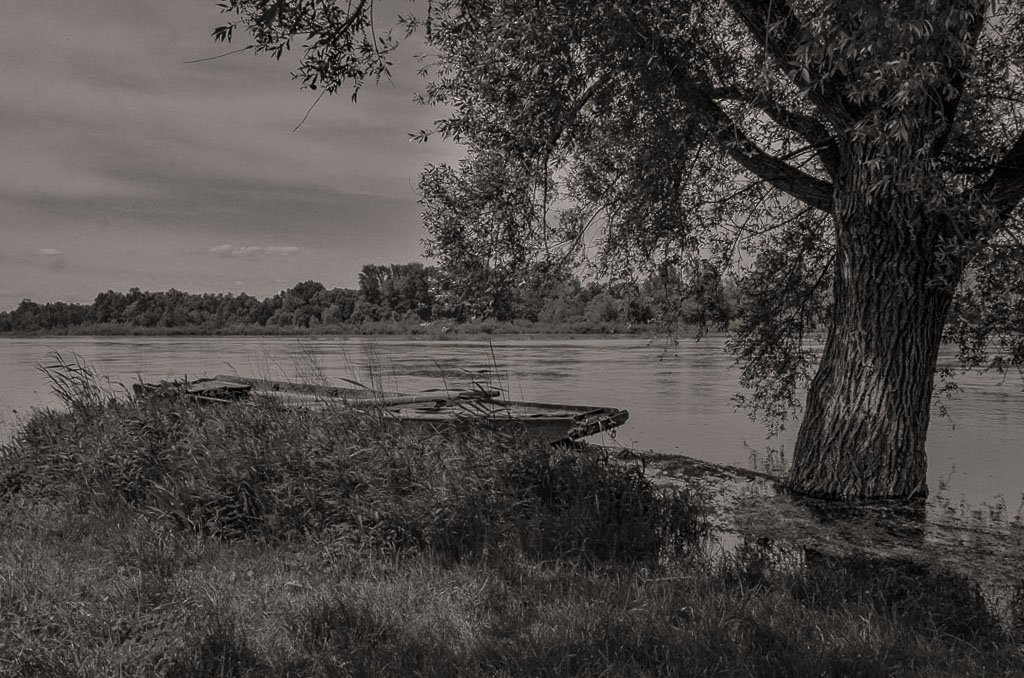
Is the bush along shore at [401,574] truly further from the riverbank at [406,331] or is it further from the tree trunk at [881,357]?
the riverbank at [406,331]

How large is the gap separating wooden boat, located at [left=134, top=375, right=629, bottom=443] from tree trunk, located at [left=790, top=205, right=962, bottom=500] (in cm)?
300

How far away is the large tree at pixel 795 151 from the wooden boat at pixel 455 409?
2235 mm

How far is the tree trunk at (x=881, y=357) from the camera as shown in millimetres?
7715

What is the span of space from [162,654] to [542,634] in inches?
79.6

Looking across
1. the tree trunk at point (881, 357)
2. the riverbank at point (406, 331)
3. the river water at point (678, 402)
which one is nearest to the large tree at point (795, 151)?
the tree trunk at point (881, 357)

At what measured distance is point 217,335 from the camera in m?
83.9

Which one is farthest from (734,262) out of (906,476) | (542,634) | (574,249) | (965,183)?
(542,634)

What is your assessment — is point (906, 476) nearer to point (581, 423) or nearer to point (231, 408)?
point (581, 423)

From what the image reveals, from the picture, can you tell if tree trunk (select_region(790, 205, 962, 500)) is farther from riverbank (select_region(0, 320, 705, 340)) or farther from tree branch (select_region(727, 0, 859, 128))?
riverbank (select_region(0, 320, 705, 340))

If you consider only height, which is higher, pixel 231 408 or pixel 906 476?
pixel 231 408

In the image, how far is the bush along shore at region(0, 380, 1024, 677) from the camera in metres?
3.93

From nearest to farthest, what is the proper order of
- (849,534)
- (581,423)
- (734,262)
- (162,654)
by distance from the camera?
(162,654) < (849,534) < (581,423) < (734,262)

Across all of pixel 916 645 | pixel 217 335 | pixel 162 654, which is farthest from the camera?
pixel 217 335

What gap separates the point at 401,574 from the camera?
Result: 523cm
